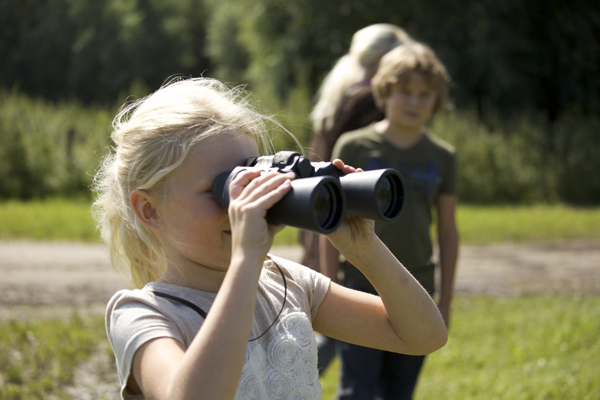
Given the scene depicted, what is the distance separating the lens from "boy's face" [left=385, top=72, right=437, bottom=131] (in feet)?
10.1

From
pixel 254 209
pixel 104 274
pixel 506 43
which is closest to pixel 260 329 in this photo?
pixel 254 209

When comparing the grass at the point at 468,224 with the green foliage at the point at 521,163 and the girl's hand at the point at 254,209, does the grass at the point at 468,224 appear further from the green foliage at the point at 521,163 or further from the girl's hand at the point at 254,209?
the girl's hand at the point at 254,209

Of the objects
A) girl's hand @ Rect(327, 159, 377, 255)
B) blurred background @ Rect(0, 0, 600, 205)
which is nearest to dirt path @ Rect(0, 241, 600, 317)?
blurred background @ Rect(0, 0, 600, 205)

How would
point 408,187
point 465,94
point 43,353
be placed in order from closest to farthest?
point 408,187 < point 43,353 < point 465,94

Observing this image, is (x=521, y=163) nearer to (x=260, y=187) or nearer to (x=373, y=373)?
(x=373, y=373)

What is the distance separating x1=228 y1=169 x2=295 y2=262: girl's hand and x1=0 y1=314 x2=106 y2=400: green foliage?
9.62 feet

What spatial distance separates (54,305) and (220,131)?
502 centimetres

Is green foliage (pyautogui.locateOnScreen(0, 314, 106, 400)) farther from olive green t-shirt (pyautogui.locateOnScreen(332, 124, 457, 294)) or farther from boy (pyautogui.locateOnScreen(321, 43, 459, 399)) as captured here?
olive green t-shirt (pyautogui.locateOnScreen(332, 124, 457, 294))

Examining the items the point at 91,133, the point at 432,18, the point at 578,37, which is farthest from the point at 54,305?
the point at 578,37

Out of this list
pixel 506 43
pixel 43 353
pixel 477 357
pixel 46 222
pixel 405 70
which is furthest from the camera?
pixel 506 43

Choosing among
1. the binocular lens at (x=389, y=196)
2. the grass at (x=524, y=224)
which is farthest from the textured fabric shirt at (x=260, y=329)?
the grass at (x=524, y=224)

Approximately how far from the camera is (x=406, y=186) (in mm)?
3021

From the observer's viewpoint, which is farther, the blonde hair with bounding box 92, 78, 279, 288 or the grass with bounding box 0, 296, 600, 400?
the grass with bounding box 0, 296, 600, 400

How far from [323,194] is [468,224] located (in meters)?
9.84
